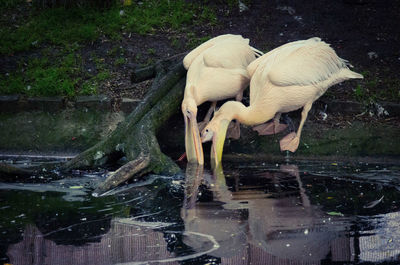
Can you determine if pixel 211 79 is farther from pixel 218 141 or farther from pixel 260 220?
pixel 260 220

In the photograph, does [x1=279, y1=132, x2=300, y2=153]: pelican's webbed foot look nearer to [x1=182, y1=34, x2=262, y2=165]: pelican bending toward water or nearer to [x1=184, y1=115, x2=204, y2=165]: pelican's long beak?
[x1=182, y1=34, x2=262, y2=165]: pelican bending toward water

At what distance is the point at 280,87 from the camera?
21.6ft

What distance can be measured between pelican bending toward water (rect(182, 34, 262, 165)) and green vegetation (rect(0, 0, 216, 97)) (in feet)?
5.22

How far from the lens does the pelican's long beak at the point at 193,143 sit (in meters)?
6.61

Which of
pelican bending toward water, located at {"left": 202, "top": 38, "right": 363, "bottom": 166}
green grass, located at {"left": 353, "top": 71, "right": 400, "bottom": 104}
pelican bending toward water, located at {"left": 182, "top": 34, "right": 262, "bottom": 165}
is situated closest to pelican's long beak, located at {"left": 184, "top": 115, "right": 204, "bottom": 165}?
pelican bending toward water, located at {"left": 182, "top": 34, "right": 262, "bottom": 165}

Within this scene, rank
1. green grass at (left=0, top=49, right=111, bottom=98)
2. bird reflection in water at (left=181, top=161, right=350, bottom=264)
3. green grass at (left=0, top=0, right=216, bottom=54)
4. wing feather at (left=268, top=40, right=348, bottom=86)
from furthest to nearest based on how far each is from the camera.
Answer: green grass at (left=0, top=0, right=216, bottom=54) < green grass at (left=0, top=49, right=111, bottom=98) < wing feather at (left=268, top=40, right=348, bottom=86) < bird reflection in water at (left=181, top=161, right=350, bottom=264)

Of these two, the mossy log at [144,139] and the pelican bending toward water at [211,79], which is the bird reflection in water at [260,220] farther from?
the pelican bending toward water at [211,79]

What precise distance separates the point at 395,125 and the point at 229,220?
3013mm

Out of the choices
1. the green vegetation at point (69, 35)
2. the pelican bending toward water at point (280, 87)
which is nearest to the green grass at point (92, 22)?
the green vegetation at point (69, 35)

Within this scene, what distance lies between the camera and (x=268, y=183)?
5.85m

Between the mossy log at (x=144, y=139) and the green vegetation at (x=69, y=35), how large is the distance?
1130 millimetres

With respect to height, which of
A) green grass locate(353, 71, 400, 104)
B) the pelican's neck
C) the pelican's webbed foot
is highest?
green grass locate(353, 71, 400, 104)

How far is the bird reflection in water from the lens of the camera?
13.7 feet

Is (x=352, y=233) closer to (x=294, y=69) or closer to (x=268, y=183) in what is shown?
(x=268, y=183)
